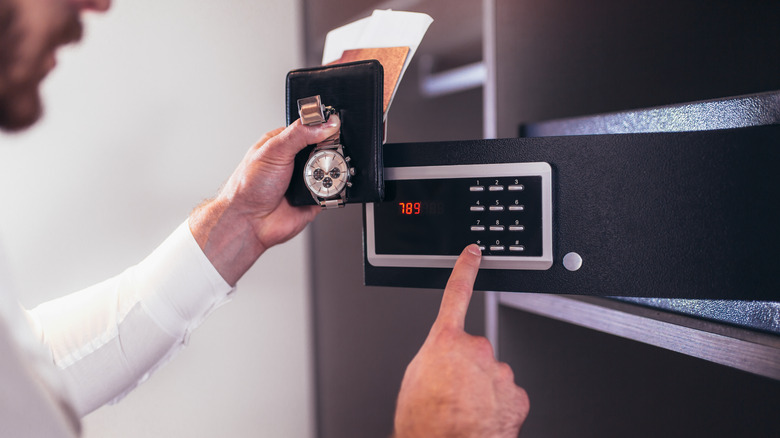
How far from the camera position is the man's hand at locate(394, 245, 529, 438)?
416 mm

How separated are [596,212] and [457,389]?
8.4 inches

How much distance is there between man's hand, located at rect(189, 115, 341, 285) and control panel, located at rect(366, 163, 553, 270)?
0.51ft

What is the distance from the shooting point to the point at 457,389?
0.42 m

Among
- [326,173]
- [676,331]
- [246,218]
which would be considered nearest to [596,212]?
[676,331]

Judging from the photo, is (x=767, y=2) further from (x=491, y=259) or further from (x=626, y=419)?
(x=626, y=419)

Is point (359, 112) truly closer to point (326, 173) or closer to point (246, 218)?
point (326, 173)

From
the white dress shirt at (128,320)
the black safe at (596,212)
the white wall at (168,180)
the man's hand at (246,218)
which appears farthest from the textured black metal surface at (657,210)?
the white wall at (168,180)

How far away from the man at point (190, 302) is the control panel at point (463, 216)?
3 cm

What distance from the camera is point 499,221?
0.48 meters

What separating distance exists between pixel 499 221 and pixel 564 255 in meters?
0.07

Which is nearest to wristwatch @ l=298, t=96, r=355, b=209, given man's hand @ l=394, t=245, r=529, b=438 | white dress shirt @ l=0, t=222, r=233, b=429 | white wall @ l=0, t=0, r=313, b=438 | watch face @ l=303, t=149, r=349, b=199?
watch face @ l=303, t=149, r=349, b=199

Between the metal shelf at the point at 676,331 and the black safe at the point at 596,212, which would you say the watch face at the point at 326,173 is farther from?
the metal shelf at the point at 676,331

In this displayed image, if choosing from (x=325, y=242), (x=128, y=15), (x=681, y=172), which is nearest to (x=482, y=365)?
(x=681, y=172)

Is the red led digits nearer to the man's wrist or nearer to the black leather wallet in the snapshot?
the black leather wallet
